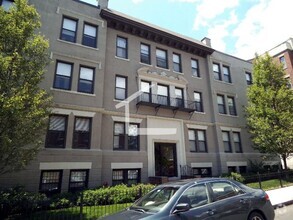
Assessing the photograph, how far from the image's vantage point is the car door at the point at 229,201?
493 centimetres

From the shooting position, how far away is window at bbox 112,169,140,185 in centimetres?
1406

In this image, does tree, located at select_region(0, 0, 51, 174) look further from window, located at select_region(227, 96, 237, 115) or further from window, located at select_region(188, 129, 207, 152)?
window, located at select_region(227, 96, 237, 115)

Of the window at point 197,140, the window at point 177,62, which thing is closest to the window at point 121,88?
the window at point 177,62

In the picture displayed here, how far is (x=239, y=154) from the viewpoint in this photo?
20141 millimetres

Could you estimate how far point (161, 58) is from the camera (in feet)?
62.8

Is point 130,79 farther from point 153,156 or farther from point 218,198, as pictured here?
point 218,198

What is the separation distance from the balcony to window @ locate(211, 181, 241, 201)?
1071 cm

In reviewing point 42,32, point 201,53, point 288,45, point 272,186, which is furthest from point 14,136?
point 288,45

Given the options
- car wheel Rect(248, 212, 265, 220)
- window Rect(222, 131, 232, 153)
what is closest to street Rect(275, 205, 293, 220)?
car wheel Rect(248, 212, 265, 220)

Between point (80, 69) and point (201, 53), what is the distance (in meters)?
12.2

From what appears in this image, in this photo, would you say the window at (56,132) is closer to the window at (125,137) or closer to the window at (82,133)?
the window at (82,133)

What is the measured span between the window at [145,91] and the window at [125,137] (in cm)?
230

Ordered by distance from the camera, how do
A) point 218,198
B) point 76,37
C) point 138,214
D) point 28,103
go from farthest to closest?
point 76,37 → point 28,103 → point 218,198 → point 138,214

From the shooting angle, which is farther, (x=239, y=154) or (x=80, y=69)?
(x=239, y=154)
